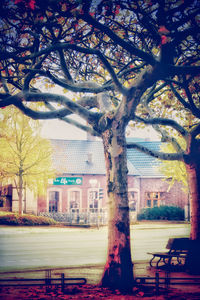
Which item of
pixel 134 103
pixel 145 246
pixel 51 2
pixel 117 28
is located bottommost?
pixel 145 246

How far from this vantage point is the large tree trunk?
7742 millimetres

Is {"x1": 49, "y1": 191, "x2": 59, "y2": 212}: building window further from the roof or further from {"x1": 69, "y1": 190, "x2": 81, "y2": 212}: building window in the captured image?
the roof

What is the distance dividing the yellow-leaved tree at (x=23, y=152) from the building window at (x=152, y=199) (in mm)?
13056

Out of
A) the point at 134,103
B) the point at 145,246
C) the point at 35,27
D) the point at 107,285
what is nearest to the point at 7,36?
the point at 35,27

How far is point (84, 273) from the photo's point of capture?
9.88 m

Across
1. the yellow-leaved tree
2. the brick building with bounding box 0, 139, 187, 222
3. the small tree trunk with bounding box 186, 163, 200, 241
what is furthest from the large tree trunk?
the brick building with bounding box 0, 139, 187, 222

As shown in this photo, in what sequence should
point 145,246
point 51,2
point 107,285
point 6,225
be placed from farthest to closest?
point 6,225 → point 145,246 → point 107,285 → point 51,2

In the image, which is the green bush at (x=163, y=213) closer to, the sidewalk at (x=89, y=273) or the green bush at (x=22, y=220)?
the green bush at (x=22, y=220)

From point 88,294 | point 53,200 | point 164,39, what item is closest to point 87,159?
point 53,200

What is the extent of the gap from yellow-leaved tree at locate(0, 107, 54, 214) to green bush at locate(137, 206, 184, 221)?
10.9 m

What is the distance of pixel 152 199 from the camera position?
4050cm

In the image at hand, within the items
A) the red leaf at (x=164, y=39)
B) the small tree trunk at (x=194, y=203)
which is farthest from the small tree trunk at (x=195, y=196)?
the red leaf at (x=164, y=39)

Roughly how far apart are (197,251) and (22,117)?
22245 millimetres

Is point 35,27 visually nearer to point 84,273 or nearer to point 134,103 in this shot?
point 134,103
